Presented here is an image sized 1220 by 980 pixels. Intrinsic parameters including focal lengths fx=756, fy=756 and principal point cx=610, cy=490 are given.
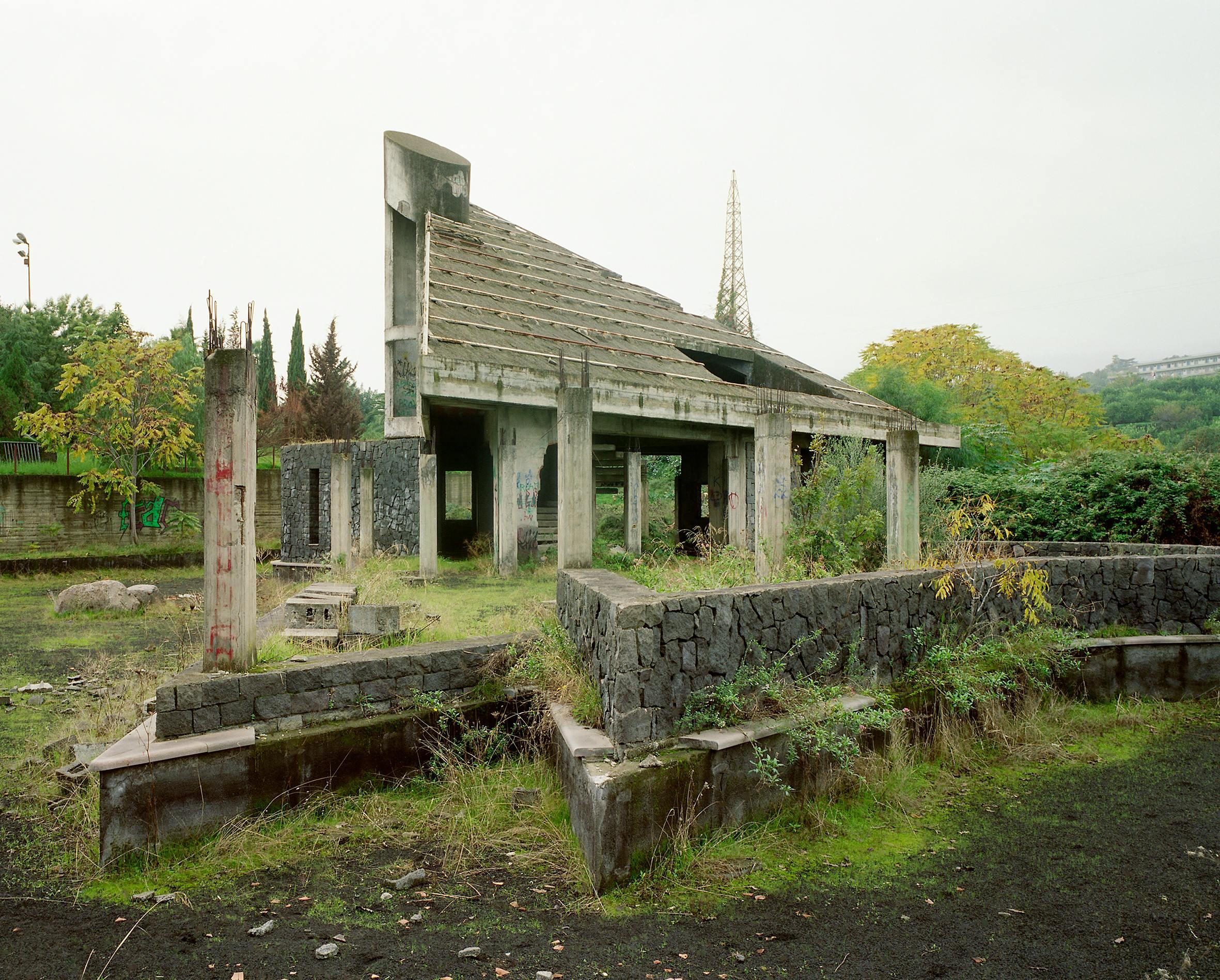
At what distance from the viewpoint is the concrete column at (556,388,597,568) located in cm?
719

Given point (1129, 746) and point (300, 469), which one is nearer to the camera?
point (1129, 746)

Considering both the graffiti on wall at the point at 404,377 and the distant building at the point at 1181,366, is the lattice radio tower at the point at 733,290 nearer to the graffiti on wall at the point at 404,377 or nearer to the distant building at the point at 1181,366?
the graffiti on wall at the point at 404,377

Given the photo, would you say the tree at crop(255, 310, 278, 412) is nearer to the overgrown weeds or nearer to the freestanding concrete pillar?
the freestanding concrete pillar

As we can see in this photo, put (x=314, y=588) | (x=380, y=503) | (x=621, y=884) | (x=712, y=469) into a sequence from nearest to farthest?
(x=621, y=884)
(x=314, y=588)
(x=712, y=469)
(x=380, y=503)

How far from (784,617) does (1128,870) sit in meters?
2.38

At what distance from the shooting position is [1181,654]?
7.60 meters

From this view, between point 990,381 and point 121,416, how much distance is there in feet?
106

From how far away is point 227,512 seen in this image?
5184mm

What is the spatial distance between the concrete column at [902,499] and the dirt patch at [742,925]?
4513 mm

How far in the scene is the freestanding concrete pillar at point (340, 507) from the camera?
16.0m

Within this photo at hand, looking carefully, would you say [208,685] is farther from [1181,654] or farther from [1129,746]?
[1181,654]

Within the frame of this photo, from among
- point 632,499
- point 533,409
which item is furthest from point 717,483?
point 533,409

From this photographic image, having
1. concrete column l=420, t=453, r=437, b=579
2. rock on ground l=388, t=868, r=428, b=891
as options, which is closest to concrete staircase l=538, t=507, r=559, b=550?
concrete column l=420, t=453, r=437, b=579

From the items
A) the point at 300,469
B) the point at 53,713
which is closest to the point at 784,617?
the point at 53,713
